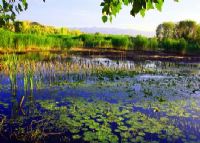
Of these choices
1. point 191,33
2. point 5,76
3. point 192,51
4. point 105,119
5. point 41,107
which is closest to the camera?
point 105,119

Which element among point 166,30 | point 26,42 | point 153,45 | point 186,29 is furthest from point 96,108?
point 166,30

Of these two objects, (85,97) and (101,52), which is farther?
(101,52)

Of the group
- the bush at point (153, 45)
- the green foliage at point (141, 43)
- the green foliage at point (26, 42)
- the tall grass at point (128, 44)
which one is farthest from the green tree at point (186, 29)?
the green foliage at point (26, 42)

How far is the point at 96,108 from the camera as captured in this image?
7.84 m

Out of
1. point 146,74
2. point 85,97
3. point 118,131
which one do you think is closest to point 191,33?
point 146,74

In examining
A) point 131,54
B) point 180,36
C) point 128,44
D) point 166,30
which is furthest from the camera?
point 166,30

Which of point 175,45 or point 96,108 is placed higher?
point 175,45

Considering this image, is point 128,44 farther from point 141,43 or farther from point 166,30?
point 166,30

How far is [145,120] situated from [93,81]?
171 inches

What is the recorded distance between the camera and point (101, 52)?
22156mm

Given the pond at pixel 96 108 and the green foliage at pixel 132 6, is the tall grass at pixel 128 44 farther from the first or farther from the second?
the green foliage at pixel 132 6

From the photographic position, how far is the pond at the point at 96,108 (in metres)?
6.13

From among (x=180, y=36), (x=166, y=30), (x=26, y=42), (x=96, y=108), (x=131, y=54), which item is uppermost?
(x=166, y=30)

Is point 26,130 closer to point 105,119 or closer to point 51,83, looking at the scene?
point 105,119
